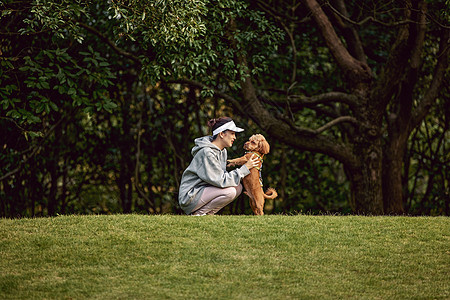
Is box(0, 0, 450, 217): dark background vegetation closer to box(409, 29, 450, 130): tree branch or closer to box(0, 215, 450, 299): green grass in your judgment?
box(409, 29, 450, 130): tree branch

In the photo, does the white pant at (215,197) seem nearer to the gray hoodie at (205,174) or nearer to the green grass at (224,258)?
the gray hoodie at (205,174)

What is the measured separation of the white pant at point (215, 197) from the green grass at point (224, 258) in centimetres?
21

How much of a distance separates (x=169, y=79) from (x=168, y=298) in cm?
746

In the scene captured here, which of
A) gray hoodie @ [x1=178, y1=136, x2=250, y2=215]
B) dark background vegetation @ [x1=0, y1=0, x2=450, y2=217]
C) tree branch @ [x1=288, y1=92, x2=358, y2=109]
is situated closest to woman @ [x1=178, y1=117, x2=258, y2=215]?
gray hoodie @ [x1=178, y1=136, x2=250, y2=215]

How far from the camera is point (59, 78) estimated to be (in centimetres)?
1184

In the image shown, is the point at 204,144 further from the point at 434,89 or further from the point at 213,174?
the point at 434,89

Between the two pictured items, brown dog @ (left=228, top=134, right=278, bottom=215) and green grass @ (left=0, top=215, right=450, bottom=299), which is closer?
green grass @ (left=0, top=215, right=450, bottom=299)

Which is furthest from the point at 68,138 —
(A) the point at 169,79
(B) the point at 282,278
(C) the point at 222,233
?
(B) the point at 282,278

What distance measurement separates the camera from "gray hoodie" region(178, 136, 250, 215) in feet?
31.5

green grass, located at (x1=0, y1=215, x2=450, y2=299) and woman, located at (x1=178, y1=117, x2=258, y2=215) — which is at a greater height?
woman, located at (x1=178, y1=117, x2=258, y2=215)

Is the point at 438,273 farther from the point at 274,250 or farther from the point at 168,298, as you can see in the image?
the point at 168,298

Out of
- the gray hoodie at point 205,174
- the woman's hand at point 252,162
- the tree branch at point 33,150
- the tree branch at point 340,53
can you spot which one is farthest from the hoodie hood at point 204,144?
the tree branch at point 33,150

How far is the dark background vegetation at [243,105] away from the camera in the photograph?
516 inches

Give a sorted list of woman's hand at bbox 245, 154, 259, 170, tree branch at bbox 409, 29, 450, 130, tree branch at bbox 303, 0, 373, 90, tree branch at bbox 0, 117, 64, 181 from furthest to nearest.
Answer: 1. tree branch at bbox 0, 117, 64, 181
2. tree branch at bbox 409, 29, 450, 130
3. tree branch at bbox 303, 0, 373, 90
4. woman's hand at bbox 245, 154, 259, 170
